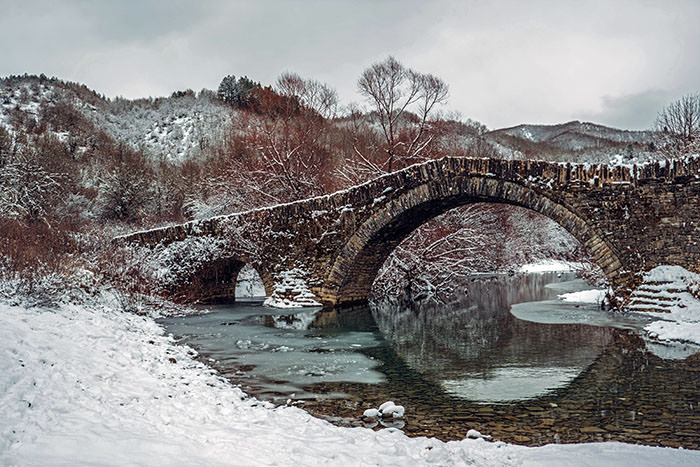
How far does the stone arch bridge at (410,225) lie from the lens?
33.9ft

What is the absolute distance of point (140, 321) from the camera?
33.7 feet

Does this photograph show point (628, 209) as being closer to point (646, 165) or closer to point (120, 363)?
point (646, 165)

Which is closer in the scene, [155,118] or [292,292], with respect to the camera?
[292,292]

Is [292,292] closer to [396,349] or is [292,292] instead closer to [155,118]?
[396,349]

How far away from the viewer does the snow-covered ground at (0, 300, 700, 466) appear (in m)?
3.27

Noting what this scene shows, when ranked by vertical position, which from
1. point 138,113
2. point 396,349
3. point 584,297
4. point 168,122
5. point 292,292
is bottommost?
point 396,349

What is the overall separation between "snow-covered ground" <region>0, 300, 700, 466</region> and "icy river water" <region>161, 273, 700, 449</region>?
0.50 m

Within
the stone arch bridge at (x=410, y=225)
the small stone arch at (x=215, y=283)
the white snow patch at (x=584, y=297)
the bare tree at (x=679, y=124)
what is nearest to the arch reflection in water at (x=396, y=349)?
the stone arch bridge at (x=410, y=225)

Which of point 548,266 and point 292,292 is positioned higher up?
point 548,266

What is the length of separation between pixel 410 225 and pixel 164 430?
35.8ft

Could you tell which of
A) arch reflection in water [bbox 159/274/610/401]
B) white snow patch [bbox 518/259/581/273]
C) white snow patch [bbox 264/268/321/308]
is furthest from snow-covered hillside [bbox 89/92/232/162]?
arch reflection in water [bbox 159/274/610/401]

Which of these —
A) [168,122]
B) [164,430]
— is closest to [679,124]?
[164,430]

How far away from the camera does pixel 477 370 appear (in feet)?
23.9

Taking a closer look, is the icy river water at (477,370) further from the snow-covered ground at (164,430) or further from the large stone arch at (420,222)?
the large stone arch at (420,222)
